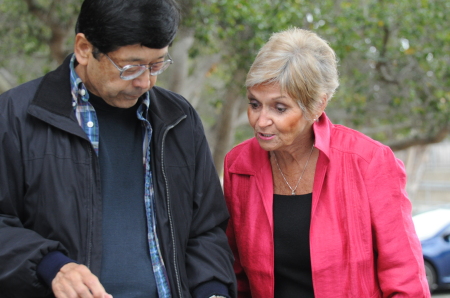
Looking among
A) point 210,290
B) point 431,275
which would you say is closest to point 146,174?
point 210,290

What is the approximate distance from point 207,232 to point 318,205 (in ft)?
1.69

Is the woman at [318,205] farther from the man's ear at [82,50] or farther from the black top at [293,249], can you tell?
the man's ear at [82,50]

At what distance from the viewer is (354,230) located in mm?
2508

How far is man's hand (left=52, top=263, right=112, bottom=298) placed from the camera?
1.88 m

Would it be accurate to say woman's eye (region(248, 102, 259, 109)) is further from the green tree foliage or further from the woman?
the green tree foliage

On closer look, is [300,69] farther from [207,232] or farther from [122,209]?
[122,209]

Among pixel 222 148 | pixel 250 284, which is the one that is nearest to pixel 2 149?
pixel 250 284

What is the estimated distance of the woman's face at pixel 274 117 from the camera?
8.29 feet

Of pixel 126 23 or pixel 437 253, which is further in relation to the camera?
pixel 437 253

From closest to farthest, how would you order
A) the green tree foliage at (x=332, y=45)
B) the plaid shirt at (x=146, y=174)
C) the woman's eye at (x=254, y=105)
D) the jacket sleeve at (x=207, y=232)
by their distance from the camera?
the plaid shirt at (x=146, y=174), the jacket sleeve at (x=207, y=232), the woman's eye at (x=254, y=105), the green tree foliage at (x=332, y=45)

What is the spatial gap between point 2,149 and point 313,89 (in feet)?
4.28

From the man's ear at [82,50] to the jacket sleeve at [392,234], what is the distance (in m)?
1.29

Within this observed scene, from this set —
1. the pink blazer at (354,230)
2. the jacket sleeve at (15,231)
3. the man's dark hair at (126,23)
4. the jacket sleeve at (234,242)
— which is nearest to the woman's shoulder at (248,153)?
the jacket sleeve at (234,242)

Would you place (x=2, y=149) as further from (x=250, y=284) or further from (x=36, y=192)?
(x=250, y=284)
